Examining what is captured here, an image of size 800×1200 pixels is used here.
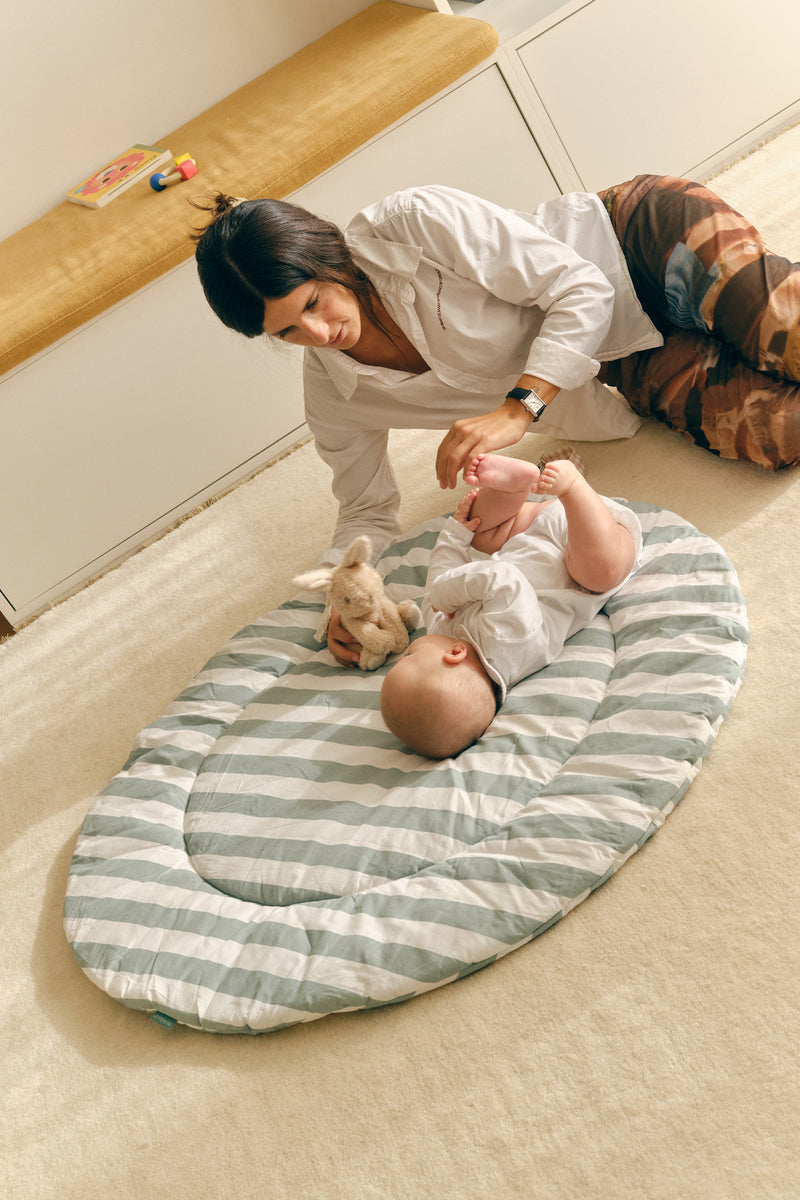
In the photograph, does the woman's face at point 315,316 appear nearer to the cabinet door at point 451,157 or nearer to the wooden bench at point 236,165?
the wooden bench at point 236,165

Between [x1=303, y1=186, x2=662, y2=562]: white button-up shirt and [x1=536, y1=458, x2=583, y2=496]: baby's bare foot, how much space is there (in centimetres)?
21

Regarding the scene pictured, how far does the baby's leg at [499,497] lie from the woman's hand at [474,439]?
3cm

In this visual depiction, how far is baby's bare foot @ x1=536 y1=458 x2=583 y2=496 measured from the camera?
1.30 metres

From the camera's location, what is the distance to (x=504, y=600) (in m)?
1.34

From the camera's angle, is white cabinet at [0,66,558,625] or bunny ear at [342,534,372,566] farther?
white cabinet at [0,66,558,625]

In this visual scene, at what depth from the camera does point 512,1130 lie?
99 centimetres

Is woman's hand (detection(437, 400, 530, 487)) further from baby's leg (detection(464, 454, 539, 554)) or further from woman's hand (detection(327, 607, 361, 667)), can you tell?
woman's hand (detection(327, 607, 361, 667))

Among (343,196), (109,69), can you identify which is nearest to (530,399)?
(343,196)

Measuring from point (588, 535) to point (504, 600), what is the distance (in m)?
0.15

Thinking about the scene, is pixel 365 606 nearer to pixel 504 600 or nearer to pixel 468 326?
pixel 504 600

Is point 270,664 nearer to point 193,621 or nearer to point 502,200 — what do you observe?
point 193,621

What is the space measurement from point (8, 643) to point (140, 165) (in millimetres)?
1125

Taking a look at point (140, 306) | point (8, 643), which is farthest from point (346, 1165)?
point (140, 306)

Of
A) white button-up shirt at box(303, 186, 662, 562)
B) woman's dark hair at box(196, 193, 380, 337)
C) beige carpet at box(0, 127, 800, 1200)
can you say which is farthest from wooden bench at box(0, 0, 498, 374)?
beige carpet at box(0, 127, 800, 1200)
